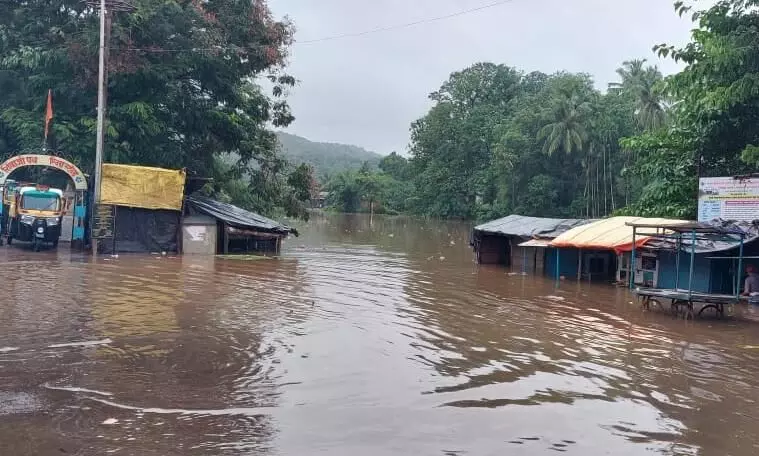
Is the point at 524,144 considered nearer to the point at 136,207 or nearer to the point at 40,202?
the point at 136,207

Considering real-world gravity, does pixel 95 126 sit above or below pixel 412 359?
above

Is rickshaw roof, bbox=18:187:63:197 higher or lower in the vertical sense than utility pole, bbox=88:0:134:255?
lower

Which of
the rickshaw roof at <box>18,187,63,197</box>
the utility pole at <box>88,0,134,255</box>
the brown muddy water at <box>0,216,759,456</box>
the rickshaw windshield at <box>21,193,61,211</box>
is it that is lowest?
the brown muddy water at <box>0,216,759,456</box>

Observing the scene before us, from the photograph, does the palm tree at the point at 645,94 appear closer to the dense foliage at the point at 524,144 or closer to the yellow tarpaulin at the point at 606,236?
the dense foliage at the point at 524,144

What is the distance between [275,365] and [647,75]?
5984cm

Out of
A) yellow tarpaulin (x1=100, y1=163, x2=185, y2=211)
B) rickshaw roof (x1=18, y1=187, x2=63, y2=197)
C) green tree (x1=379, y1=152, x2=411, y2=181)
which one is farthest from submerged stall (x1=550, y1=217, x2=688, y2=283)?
green tree (x1=379, y1=152, x2=411, y2=181)

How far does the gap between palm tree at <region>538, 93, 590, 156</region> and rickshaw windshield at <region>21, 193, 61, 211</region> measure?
47.5 meters

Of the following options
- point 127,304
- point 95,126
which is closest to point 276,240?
point 95,126

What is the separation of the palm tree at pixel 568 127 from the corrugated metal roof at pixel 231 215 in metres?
40.1

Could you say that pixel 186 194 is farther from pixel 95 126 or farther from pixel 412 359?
pixel 412 359

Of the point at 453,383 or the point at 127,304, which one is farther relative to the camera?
the point at 127,304

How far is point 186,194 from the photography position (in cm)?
2745

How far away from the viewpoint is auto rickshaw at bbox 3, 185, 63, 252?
24953mm

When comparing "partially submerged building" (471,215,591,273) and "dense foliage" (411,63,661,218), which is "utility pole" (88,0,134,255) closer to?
"partially submerged building" (471,215,591,273)
